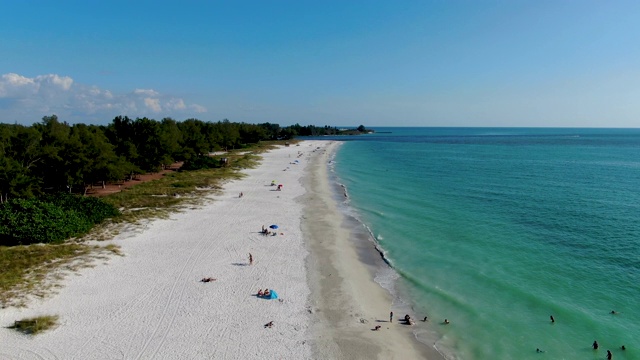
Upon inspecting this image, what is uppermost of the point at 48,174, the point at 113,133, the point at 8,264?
the point at 113,133

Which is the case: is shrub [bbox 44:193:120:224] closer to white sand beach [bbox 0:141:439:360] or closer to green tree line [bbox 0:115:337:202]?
white sand beach [bbox 0:141:439:360]

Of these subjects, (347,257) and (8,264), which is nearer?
(8,264)

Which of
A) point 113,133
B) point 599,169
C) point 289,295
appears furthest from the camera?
point 599,169

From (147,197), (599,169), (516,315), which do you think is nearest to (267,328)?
(516,315)

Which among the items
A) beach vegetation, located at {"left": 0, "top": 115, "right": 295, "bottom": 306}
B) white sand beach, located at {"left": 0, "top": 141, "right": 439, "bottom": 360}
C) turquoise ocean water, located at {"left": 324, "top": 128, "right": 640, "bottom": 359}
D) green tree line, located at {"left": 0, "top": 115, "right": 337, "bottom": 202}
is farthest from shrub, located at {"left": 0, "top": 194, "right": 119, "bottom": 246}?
turquoise ocean water, located at {"left": 324, "top": 128, "right": 640, "bottom": 359}

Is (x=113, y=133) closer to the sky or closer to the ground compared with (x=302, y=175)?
closer to the sky

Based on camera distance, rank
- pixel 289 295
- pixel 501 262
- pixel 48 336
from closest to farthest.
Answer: pixel 48 336
pixel 289 295
pixel 501 262

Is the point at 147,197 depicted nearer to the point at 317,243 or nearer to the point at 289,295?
the point at 317,243
